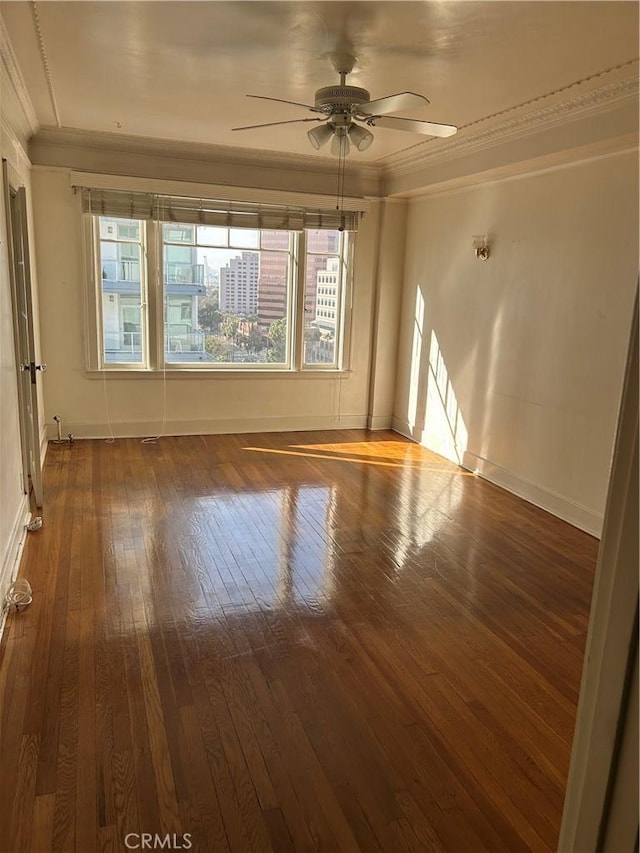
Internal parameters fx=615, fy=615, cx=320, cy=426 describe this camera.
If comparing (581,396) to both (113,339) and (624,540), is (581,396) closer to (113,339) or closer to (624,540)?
(624,540)

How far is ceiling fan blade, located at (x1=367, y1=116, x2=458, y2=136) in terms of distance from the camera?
11.4 feet

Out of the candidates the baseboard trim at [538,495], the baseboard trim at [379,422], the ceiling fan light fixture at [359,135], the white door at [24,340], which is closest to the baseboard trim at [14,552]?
the white door at [24,340]

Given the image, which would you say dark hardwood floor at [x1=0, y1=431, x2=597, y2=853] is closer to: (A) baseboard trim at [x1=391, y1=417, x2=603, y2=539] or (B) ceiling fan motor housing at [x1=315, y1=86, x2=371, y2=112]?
(A) baseboard trim at [x1=391, y1=417, x2=603, y2=539]

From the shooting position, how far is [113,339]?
604 cm

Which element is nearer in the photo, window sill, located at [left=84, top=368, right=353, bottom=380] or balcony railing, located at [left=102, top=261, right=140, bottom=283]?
balcony railing, located at [left=102, top=261, right=140, bottom=283]

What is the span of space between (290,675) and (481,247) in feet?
13.3

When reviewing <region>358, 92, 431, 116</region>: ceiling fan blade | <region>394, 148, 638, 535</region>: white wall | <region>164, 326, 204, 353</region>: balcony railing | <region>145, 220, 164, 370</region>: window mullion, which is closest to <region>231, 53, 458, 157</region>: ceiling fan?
<region>358, 92, 431, 116</region>: ceiling fan blade

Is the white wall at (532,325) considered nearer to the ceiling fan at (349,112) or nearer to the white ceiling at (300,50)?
the white ceiling at (300,50)

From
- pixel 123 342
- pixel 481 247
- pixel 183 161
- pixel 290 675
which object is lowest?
pixel 290 675

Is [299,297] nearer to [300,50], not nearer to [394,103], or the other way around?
[300,50]

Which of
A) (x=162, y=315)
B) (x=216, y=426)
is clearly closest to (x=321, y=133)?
(x=162, y=315)

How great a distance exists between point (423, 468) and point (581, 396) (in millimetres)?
1731

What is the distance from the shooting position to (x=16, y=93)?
4.03m

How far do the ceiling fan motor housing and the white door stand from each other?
1874mm
